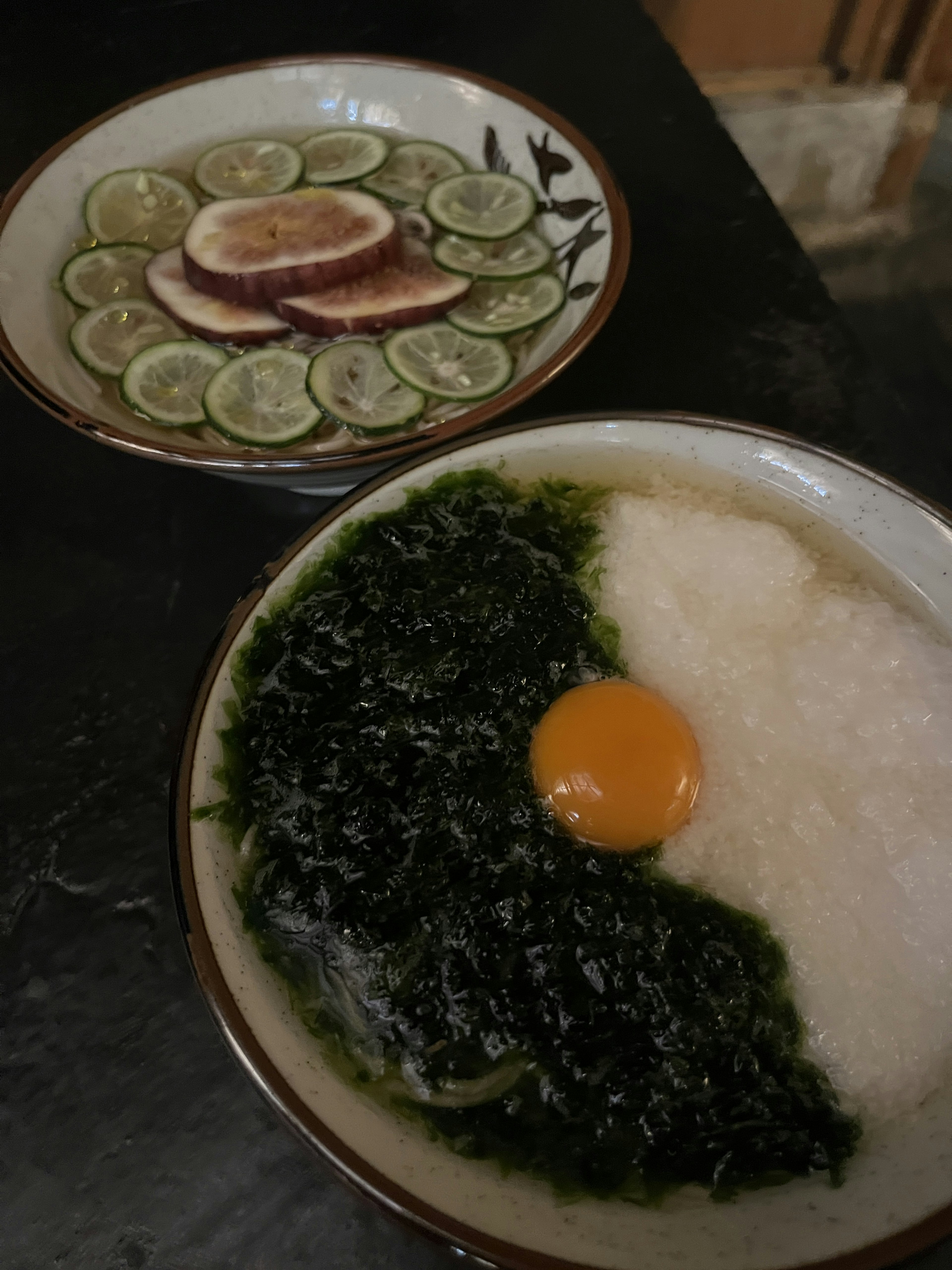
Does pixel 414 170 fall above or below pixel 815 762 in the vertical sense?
above

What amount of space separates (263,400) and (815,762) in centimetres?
164

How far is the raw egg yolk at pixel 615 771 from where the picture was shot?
154cm

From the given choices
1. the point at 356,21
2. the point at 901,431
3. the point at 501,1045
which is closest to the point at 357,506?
the point at 501,1045

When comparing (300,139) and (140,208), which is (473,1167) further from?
(300,139)

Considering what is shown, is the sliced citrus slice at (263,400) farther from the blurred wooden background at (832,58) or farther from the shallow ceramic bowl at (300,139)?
the blurred wooden background at (832,58)

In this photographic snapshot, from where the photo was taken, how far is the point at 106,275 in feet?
7.77

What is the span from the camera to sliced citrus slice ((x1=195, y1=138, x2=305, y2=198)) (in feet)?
8.60

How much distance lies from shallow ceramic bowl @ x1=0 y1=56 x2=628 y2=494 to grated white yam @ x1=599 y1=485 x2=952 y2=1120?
0.60 meters

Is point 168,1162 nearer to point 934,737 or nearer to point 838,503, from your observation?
point 934,737

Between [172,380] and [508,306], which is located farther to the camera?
[508,306]

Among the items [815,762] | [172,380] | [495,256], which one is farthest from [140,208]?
[815,762]

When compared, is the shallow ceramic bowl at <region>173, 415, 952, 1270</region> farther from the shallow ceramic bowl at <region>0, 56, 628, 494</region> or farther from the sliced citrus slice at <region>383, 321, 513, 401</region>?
the sliced citrus slice at <region>383, 321, 513, 401</region>

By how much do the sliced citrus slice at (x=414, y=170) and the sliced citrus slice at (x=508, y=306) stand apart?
0.56 m

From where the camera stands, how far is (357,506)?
5.32 ft
